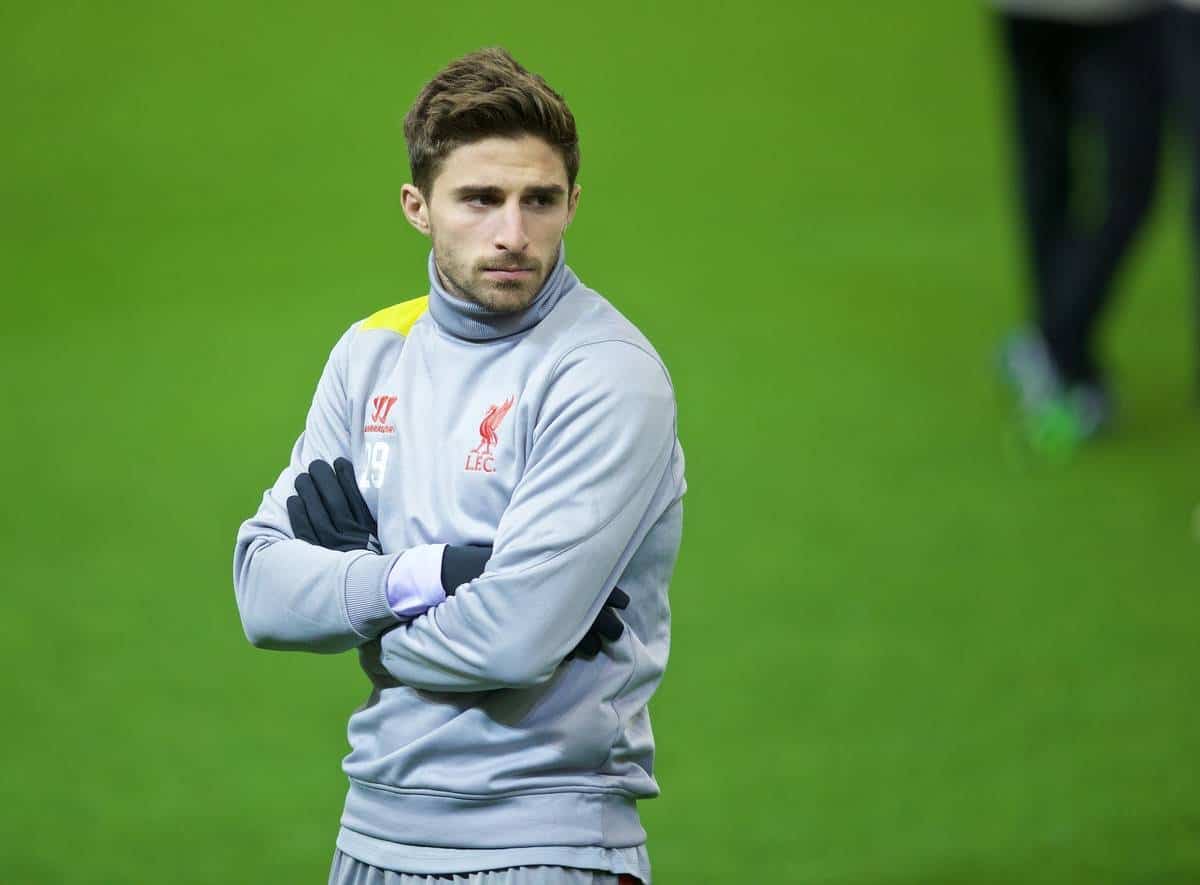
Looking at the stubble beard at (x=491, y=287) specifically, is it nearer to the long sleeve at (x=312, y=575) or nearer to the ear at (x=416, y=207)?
the ear at (x=416, y=207)

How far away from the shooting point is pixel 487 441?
219cm

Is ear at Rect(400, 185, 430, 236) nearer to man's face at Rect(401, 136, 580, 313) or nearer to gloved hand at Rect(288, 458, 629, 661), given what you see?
man's face at Rect(401, 136, 580, 313)

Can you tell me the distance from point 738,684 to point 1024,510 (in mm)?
1423

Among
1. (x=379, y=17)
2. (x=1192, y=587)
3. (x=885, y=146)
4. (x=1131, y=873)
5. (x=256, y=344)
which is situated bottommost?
(x=1131, y=873)

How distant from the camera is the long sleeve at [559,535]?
83.3 inches

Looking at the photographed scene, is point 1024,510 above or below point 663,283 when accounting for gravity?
below

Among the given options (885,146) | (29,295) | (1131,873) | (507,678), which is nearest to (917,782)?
(1131,873)

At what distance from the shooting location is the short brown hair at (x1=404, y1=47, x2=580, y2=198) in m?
2.13

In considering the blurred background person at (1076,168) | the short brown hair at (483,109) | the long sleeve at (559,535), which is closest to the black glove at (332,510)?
the long sleeve at (559,535)

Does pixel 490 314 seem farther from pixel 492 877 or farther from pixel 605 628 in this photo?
pixel 492 877

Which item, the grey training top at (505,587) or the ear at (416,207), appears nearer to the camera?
the grey training top at (505,587)

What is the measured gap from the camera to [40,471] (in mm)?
5723

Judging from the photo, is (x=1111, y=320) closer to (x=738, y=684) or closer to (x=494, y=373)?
(x=738, y=684)

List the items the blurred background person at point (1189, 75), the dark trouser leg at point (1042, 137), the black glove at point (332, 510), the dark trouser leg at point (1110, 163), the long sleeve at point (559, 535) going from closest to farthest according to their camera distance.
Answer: the long sleeve at point (559, 535)
the black glove at point (332, 510)
the blurred background person at point (1189, 75)
the dark trouser leg at point (1110, 163)
the dark trouser leg at point (1042, 137)
